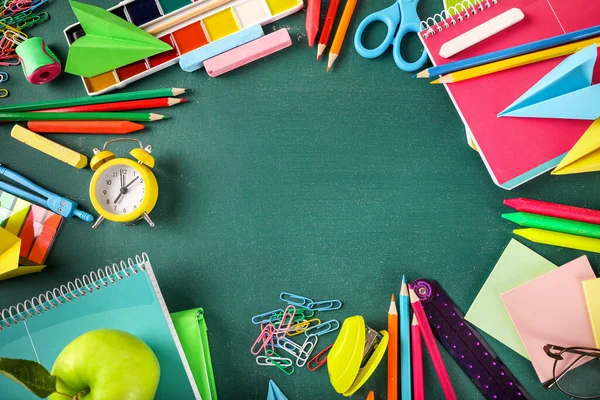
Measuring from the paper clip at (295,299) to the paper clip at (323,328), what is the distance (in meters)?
0.04

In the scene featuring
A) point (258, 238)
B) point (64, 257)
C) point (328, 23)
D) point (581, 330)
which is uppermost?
point (328, 23)

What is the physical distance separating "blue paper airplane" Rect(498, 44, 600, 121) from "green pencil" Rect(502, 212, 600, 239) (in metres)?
0.17

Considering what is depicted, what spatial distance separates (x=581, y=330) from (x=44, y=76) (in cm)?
106

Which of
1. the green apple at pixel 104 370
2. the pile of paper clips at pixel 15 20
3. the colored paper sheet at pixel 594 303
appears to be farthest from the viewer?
the pile of paper clips at pixel 15 20

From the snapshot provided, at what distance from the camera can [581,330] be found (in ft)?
3.10

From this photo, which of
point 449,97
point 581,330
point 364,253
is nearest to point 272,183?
point 364,253

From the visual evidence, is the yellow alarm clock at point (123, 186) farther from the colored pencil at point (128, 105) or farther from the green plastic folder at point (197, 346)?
the green plastic folder at point (197, 346)

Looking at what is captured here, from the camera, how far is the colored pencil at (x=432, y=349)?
957 millimetres

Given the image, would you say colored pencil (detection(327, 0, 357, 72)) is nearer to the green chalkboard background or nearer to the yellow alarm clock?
the green chalkboard background

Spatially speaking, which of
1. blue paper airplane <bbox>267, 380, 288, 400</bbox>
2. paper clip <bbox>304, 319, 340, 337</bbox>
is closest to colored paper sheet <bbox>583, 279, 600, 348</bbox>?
paper clip <bbox>304, 319, 340, 337</bbox>

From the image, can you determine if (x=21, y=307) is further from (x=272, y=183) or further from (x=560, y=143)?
(x=560, y=143)

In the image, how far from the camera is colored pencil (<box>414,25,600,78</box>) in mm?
938

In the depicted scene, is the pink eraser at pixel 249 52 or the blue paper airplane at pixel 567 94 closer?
the blue paper airplane at pixel 567 94

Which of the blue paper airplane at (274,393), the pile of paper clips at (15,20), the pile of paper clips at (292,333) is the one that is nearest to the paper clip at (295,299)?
the pile of paper clips at (292,333)
